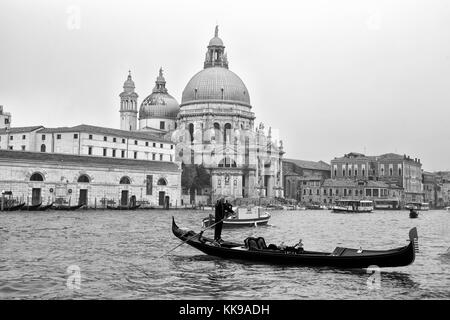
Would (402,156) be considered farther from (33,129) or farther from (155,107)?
(33,129)

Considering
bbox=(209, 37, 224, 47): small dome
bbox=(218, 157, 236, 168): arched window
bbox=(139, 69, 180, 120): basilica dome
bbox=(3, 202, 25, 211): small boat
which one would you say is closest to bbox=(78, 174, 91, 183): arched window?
bbox=(3, 202, 25, 211): small boat

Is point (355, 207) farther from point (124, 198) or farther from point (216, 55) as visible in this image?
point (216, 55)

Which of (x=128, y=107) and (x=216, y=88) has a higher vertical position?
(x=216, y=88)

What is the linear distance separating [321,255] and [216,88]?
64434mm

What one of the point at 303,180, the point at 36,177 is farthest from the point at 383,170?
the point at 36,177

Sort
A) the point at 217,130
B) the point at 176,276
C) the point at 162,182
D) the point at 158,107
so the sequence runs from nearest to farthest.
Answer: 1. the point at 176,276
2. the point at 162,182
3. the point at 217,130
4. the point at 158,107

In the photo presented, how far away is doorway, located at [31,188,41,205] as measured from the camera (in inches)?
1758

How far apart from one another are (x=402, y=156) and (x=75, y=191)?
185 feet

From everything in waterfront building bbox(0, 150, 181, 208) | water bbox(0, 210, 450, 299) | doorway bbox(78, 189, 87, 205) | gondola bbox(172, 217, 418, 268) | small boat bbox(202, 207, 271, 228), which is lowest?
water bbox(0, 210, 450, 299)

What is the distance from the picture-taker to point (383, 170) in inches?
3479

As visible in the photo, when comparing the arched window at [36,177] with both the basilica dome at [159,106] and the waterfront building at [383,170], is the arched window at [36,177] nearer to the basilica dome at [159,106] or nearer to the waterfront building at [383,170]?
the basilica dome at [159,106]

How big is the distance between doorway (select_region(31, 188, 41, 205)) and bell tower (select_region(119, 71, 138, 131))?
A: 37810 mm

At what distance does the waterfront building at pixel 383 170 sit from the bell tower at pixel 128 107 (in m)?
30.9

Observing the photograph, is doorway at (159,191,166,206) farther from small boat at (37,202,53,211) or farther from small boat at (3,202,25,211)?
small boat at (3,202,25,211)
